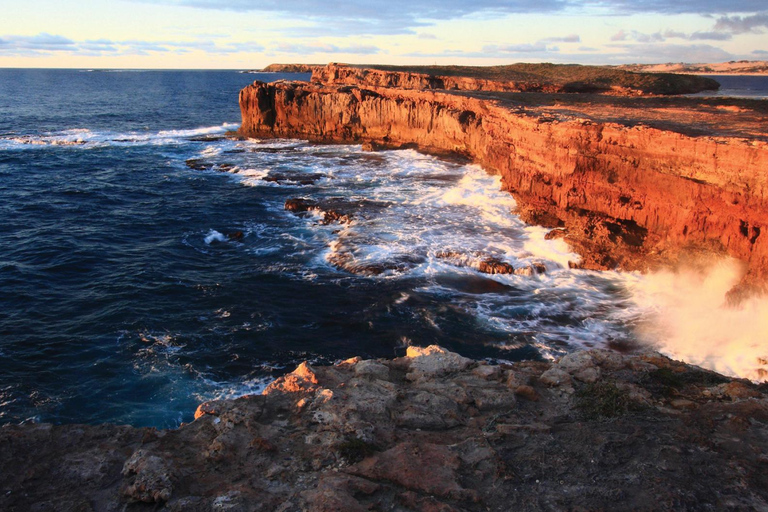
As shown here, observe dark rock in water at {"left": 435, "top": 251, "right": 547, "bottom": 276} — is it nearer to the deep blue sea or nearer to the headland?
the deep blue sea

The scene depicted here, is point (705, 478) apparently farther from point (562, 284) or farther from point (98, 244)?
point (98, 244)

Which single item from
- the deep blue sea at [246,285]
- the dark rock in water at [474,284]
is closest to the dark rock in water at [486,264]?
the deep blue sea at [246,285]

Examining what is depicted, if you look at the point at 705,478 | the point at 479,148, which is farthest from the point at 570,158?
the point at 705,478

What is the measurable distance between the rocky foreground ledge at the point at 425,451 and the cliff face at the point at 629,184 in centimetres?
1056

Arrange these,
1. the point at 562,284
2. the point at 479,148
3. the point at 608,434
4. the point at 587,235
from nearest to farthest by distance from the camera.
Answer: the point at 608,434, the point at 562,284, the point at 587,235, the point at 479,148

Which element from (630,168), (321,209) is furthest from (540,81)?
(630,168)

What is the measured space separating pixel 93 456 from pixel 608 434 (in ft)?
28.2

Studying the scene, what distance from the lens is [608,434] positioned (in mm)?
8680

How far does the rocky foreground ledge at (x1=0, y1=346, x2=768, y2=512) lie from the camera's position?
7188mm

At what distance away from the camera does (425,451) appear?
816cm

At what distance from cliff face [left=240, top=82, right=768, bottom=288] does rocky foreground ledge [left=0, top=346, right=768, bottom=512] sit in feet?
34.6

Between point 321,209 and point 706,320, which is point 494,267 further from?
point 321,209

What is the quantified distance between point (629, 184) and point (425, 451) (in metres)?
19.9

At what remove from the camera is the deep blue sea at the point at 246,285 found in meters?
15.8
